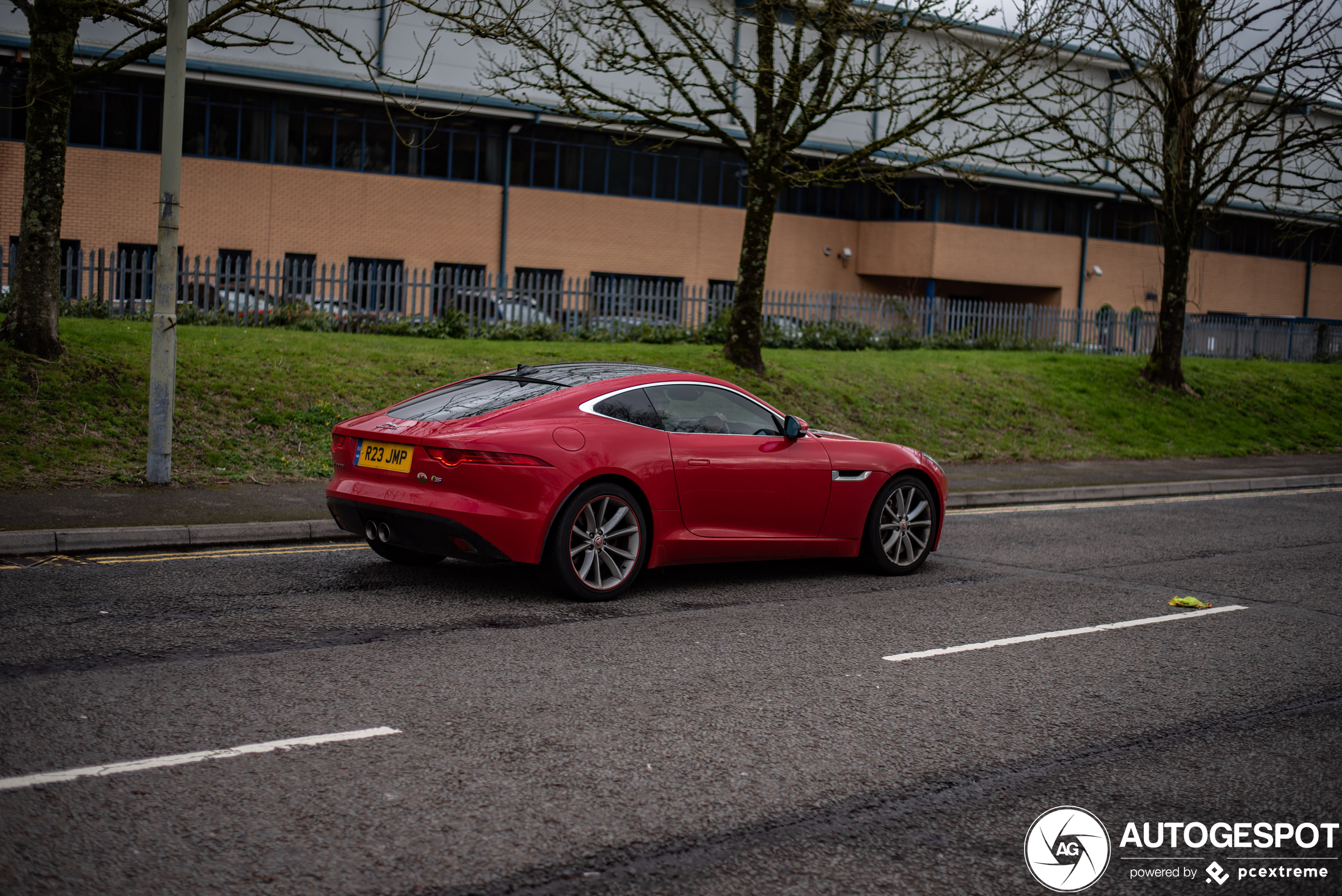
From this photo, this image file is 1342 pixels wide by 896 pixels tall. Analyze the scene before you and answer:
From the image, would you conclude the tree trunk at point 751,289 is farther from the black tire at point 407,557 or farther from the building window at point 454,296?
the black tire at point 407,557

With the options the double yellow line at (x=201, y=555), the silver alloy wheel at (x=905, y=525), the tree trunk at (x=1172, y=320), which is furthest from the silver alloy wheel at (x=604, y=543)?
the tree trunk at (x=1172, y=320)

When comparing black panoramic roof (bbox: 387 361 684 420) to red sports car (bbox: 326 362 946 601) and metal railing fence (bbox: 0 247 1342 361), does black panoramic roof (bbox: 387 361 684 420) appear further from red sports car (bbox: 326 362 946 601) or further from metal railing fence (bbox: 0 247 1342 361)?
metal railing fence (bbox: 0 247 1342 361)

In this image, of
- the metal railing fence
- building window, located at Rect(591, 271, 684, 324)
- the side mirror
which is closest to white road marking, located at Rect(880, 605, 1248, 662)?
the side mirror

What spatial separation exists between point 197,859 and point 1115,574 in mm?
7358

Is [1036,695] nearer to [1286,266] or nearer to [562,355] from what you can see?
[562,355]

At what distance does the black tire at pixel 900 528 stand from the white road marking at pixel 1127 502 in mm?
3487

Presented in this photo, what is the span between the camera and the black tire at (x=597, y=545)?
6887 mm

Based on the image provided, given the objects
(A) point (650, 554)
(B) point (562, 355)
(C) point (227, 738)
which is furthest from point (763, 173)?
(C) point (227, 738)

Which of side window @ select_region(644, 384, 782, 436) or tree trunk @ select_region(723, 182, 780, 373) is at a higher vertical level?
tree trunk @ select_region(723, 182, 780, 373)

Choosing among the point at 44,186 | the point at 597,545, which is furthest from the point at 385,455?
the point at 44,186

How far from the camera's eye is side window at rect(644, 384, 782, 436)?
24.8 ft

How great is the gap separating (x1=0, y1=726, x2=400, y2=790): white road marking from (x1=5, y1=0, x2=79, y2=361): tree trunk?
31.7 feet

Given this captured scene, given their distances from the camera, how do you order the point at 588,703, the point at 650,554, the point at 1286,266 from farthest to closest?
the point at 1286,266 → the point at 650,554 → the point at 588,703

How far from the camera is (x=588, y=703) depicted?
5086 mm
